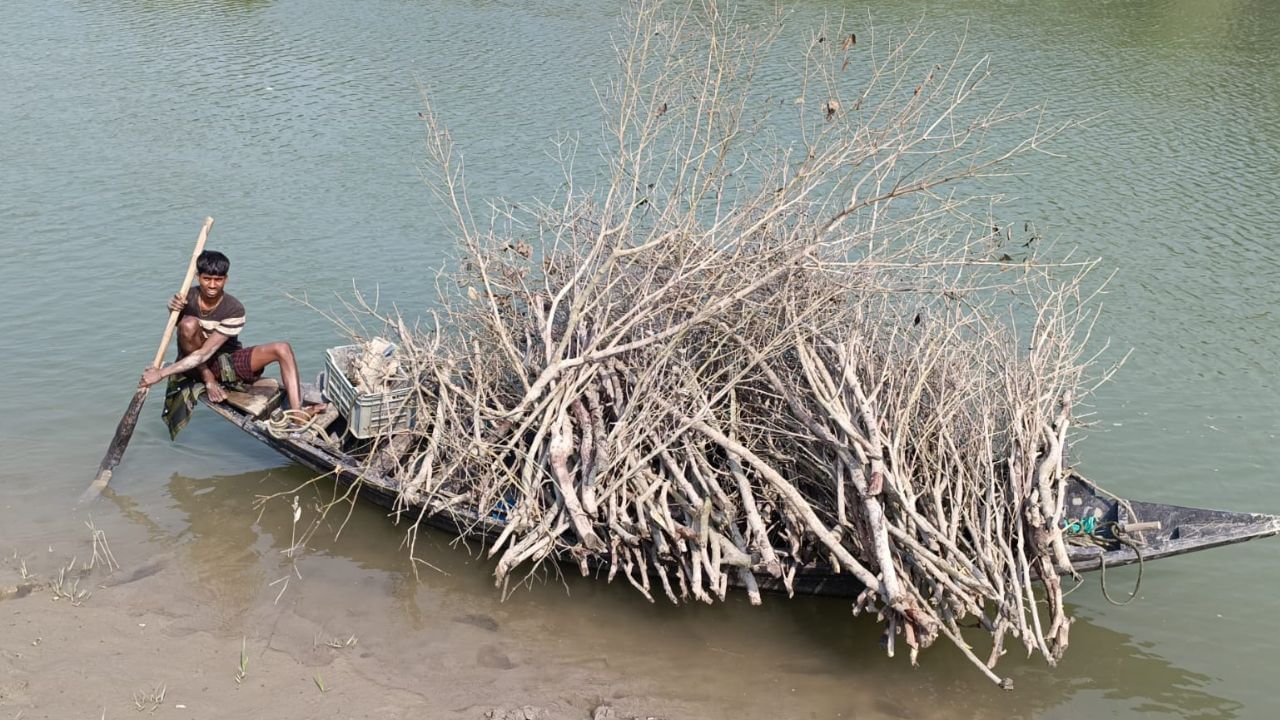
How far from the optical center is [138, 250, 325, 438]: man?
7.79m

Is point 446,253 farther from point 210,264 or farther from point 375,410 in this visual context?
point 375,410

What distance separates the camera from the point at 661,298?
289 inches

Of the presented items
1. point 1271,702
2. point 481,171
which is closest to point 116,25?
point 481,171

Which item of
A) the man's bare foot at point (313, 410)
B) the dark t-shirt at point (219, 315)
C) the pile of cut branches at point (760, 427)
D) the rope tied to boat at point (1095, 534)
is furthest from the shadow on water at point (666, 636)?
the dark t-shirt at point (219, 315)

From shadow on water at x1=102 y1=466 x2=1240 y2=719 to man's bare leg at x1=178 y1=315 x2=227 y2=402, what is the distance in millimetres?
986

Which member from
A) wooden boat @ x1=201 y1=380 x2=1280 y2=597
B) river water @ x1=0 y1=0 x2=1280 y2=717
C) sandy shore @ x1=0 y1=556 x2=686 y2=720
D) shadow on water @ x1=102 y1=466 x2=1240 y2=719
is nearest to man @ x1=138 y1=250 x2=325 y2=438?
wooden boat @ x1=201 y1=380 x2=1280 y2=597

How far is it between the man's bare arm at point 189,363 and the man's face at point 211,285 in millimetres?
268

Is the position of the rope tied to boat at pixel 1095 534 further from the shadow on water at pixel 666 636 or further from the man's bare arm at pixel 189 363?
the man's bare arm at pixel 189 363

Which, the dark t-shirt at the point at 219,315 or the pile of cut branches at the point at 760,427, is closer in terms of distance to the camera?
the pile of cut branches at the point at 760,427

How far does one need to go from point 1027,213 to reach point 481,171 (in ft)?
21.0

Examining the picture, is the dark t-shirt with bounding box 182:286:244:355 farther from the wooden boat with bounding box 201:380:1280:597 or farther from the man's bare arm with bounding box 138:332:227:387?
the wooden boat with bounding box 201:380:1280:597

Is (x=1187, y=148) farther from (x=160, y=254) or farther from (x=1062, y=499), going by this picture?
(x=160, y=254)

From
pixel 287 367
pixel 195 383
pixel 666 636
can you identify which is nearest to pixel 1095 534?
pixel 666 636

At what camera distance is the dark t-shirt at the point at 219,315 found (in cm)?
789
